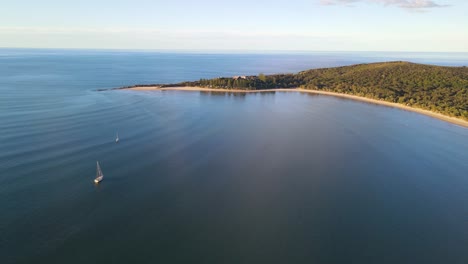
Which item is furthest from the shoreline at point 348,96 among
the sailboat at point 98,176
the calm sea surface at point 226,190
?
the sailboat at point 98,176

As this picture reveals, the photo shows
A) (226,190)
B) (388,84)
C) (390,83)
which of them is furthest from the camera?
(390,83)

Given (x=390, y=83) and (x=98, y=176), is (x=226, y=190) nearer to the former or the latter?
(x=98, y=176)

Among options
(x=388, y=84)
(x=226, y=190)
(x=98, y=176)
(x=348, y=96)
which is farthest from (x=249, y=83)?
(x=98, y=176)

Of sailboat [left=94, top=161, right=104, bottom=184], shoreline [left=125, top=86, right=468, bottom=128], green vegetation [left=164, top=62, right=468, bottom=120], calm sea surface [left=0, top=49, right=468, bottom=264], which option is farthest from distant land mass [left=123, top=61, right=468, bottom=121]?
sailboat [left=94, top=161, right=104, bottom=184]

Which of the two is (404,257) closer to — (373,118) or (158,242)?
(158,242)

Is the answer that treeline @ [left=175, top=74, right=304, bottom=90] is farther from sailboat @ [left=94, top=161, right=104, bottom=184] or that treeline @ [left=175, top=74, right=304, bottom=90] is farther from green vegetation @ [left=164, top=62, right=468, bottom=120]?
sailboat @ [left=94, top=161, right=104, bottom=184]

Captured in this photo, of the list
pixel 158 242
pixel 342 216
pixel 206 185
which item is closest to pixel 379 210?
pixel 342 216
